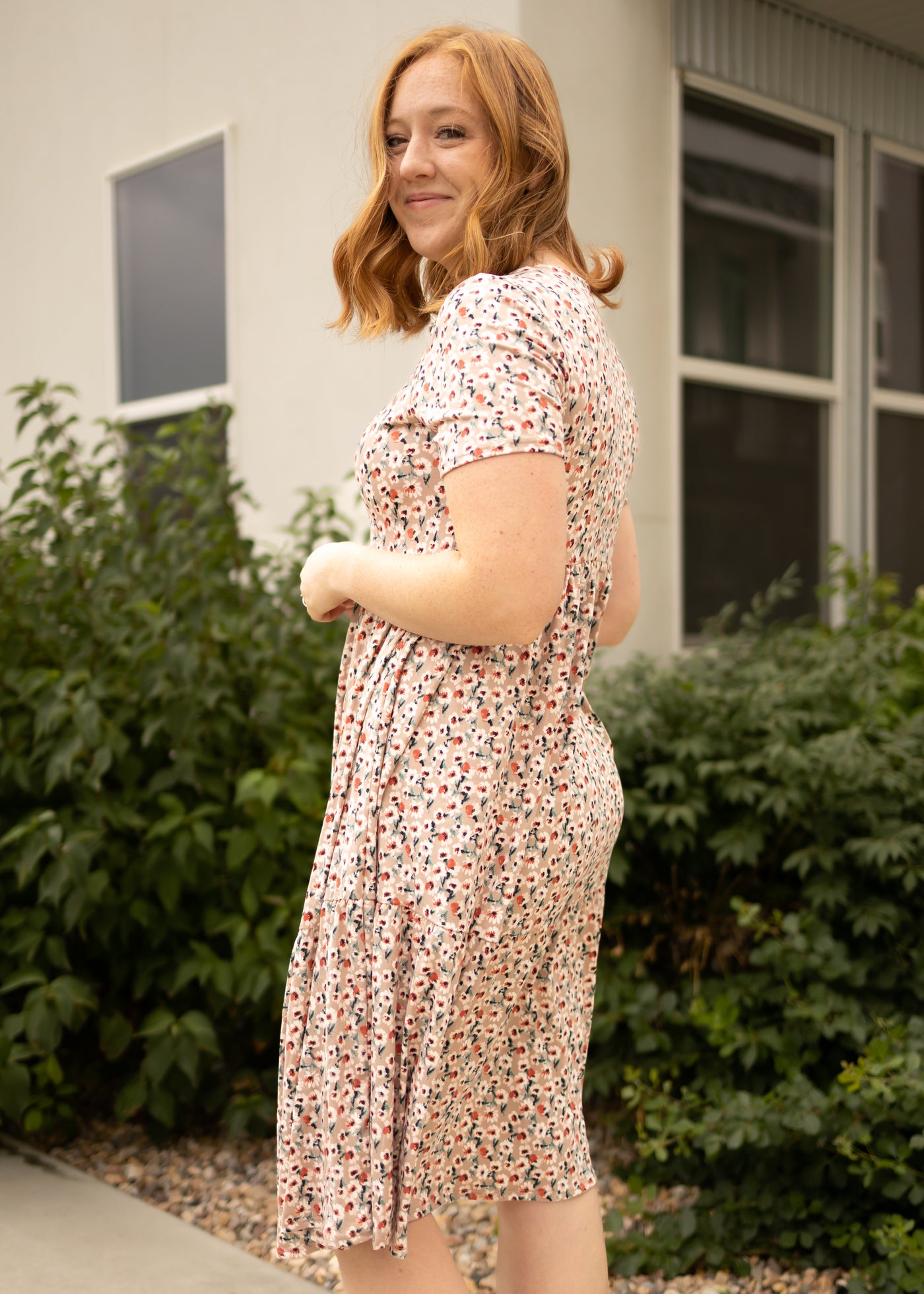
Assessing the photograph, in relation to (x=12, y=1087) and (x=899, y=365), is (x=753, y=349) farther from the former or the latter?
(x=12, y=1087)

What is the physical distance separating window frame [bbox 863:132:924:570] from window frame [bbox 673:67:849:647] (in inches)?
4.3

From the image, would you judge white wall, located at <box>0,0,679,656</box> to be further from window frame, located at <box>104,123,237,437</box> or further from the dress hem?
the dress hem

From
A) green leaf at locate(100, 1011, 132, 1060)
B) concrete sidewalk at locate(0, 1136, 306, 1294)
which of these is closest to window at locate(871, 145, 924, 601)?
green leaf at locate(100, 1011, 132, 1060)

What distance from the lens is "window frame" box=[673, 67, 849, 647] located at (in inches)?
175

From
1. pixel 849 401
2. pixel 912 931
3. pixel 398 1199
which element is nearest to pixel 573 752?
pixel 398 1199

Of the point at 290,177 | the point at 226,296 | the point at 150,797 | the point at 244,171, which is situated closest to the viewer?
the point at 150,797

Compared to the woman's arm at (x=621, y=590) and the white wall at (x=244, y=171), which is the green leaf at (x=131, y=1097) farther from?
the woman's arm at (x=621, y=590)

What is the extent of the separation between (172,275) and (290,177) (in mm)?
945

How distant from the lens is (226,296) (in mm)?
5172

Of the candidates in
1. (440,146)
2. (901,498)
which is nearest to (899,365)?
(901,498)

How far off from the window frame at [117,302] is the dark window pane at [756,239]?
5.92 ft

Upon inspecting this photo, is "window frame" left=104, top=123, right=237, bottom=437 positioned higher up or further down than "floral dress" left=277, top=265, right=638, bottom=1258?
higher up

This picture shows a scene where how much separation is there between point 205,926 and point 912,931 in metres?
1.71

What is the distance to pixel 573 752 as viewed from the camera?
5.18 feet
